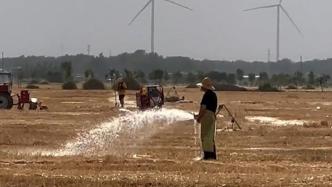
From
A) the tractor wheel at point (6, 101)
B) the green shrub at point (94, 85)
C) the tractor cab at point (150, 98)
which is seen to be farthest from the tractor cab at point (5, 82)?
the green shrub at point (94, 85)

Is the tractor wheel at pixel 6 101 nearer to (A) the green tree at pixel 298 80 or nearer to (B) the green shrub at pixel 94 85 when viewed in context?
(B) the green shrub at pixel 94 85

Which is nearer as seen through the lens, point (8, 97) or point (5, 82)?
point (8, 97)

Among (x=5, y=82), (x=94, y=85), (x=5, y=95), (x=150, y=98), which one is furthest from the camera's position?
(x=94, y=85)

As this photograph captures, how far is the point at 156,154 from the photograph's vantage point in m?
21.8

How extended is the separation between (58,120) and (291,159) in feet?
64.5

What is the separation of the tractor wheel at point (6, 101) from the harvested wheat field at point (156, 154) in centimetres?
1073

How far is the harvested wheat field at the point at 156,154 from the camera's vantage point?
15.4 metres

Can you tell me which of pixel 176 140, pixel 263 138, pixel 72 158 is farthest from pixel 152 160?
pixel 263 138

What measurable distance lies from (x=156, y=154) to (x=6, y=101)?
2850 cm

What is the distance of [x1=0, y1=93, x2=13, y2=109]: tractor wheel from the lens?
48728mm

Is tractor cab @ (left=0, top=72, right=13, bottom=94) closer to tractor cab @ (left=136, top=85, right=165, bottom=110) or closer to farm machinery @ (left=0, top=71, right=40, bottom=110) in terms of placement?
farm machinery @ (left=0, top=71, right=40, bottom=110)

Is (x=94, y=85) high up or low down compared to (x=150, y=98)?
down

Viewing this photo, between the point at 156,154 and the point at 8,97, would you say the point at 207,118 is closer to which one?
the point at 156,154

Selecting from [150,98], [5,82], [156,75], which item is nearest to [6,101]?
[5,82]
